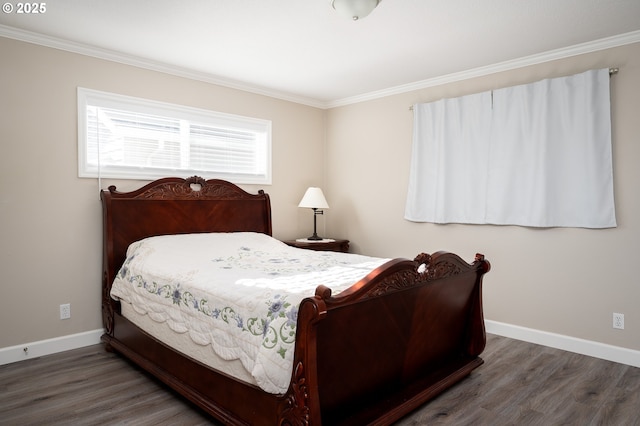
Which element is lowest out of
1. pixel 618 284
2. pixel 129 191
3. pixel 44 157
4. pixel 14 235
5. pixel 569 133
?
pixel 618 284

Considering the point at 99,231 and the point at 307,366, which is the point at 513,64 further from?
the point at 99,231

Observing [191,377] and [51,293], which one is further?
[51,293]

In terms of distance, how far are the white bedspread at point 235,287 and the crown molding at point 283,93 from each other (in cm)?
155

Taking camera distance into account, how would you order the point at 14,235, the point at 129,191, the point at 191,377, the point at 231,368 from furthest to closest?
the point at 129,191
the point at 14,235
the point at 191,377
the point at 231,368

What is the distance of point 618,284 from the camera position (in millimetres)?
3170

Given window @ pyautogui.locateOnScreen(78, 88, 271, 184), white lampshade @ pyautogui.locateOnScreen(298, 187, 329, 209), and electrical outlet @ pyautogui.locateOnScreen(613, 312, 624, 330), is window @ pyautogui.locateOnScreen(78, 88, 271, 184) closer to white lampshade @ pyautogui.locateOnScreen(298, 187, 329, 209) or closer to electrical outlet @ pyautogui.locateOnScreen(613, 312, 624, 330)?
white lampshade @ pyautogui.locateOnScreen(298, 187, 329, 209)

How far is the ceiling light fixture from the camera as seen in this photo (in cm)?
241

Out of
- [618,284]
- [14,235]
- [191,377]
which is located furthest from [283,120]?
[618,284]

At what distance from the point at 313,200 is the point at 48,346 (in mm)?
2759

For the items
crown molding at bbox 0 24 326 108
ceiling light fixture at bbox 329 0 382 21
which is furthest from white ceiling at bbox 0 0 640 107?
ceiling light fixture at bbox 329 0 382 21

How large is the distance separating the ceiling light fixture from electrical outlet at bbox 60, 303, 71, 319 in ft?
9.79

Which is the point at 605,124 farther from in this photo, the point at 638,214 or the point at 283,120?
the point at 283,120

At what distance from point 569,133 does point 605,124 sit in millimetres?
244

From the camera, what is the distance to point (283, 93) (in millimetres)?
4762
